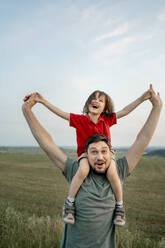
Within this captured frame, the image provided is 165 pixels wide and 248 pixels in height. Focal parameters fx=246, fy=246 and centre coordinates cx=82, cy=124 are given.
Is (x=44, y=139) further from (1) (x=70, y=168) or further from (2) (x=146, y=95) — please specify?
(2) (x=146, y=95)

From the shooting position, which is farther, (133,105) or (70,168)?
(133,105)

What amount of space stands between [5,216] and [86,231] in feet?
12.0

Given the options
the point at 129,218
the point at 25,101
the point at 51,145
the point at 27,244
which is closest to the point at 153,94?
the point at 51,145

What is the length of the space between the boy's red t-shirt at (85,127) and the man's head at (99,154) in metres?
0.74

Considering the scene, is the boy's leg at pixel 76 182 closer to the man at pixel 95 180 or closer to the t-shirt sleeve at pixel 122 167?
the man at pixel 95 180

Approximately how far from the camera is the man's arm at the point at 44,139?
2.64 m

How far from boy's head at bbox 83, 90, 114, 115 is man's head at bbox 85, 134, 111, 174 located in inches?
51.4

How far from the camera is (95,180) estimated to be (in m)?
2.52

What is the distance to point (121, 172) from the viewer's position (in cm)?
268

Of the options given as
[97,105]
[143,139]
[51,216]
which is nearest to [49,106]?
[97,105]

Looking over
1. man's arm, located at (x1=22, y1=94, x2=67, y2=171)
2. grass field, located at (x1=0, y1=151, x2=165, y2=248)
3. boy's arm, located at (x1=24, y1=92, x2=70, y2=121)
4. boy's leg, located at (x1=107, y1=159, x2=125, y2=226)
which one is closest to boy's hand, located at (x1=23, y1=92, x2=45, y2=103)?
boy's arm, located at (x1=24, y1=92, x2=70, y2=121)

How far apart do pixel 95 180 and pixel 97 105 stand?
1.46 metres

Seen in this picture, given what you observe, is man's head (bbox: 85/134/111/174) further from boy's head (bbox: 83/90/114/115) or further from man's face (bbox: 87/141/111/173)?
boy's head (bbox: 83/90/114/115)

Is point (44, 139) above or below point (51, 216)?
above
